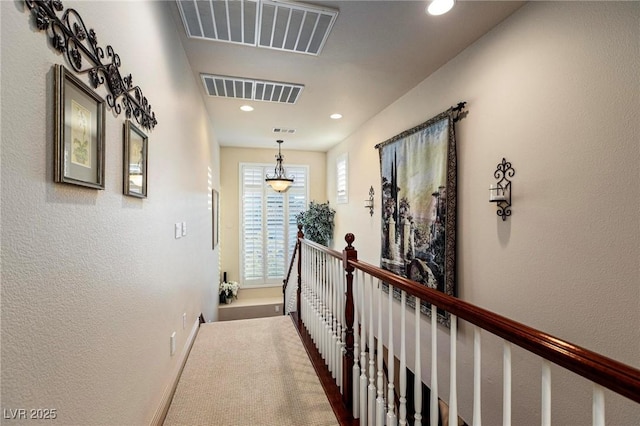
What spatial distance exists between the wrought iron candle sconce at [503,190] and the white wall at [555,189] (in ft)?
0.14

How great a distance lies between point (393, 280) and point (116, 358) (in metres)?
1.25

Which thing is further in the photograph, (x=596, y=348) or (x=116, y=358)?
(x=596, y=348)

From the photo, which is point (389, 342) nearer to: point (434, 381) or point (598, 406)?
point (434, 381)

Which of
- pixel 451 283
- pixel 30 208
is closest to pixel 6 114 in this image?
pixel 30 208

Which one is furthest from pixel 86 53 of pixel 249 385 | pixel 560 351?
pixel 249 385

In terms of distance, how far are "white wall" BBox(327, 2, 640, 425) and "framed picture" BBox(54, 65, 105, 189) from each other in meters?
2.31

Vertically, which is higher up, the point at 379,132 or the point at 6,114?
the point at 379,132

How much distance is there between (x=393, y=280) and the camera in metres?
1.40

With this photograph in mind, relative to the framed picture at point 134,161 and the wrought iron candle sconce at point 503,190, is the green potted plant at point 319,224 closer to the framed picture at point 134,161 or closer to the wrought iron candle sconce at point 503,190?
the wrought iron candle sconce at point 503,190

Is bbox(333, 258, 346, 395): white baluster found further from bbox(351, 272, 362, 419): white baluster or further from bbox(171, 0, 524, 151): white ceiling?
bbox(171, 0, 524, 151): white ceiling

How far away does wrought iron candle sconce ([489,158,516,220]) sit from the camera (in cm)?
199

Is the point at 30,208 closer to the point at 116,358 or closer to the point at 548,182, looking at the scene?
the point at 116,358

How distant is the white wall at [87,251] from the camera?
0.67 meters

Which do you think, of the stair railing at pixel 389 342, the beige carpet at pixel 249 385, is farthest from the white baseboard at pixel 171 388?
the stair railing at pixel 389 342
